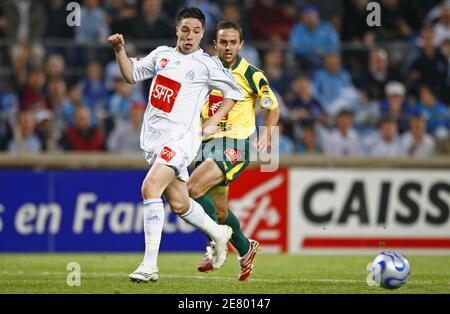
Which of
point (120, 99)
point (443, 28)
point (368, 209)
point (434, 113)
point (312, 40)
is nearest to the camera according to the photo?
point (368, 209)

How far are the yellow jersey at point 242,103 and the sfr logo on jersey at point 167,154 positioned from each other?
4.38 ft

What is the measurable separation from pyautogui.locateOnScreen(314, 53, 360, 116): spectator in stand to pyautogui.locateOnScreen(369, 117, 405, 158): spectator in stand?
0.86 meters

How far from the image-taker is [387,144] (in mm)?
17344

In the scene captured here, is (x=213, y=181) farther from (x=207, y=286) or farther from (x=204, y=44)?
(x=204, y=44)

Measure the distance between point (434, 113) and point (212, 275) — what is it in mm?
8530

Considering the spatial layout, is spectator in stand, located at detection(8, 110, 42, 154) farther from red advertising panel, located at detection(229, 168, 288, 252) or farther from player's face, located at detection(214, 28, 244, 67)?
player's face, located at detection(214, 28, 244, 67)

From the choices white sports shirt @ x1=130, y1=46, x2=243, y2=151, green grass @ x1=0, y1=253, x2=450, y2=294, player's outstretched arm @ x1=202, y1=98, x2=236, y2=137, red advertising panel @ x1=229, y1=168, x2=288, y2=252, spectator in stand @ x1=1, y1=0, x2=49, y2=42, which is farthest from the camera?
spectator in stand @ x1=1, y1=0, x2=49, y2=42

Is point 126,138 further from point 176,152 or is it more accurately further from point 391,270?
point 391,270

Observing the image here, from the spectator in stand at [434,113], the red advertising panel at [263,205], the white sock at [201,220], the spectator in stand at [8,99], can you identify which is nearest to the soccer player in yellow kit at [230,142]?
the white sock at [201,220]

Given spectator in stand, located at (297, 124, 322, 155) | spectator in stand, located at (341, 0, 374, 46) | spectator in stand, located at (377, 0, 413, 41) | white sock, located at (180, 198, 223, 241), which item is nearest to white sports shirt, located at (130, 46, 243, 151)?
white sock, located at (180, 198, 223, 241)

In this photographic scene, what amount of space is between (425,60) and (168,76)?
991 cm

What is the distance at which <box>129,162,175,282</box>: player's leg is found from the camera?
916cm

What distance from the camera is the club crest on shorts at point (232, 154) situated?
34.8 feet

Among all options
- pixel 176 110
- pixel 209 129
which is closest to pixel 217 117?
pixel 209 129
